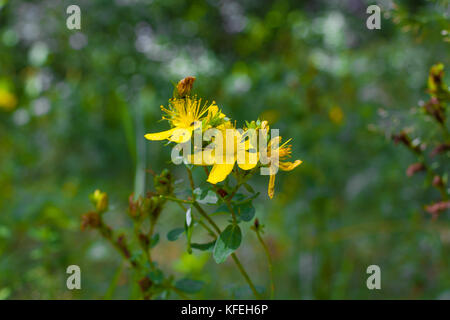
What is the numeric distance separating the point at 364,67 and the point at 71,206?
7.11ft

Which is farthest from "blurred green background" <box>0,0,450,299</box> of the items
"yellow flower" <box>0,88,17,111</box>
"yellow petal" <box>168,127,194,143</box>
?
"yellow petal" <box>168,127,194,143</box>

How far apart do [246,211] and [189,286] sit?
0.22m

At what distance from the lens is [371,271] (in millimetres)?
1551

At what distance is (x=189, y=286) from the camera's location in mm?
779

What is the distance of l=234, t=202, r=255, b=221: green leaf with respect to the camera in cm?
66

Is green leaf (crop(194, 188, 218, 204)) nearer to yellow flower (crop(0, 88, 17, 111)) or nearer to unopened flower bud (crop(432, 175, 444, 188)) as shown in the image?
unopened flower bud (crop(432, 175, 444, 188))

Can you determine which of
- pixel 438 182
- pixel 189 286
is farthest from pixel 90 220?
pixel 438 182

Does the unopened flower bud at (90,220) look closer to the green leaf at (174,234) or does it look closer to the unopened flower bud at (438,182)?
the green leaf at (174,234)

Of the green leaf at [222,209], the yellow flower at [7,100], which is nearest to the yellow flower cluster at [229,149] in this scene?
the green leaf at [222,209]

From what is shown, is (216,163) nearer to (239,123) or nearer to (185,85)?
(185,85)

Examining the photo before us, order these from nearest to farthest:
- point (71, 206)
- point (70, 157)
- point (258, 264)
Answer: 1. point (258, 264)
2. point (71, 206)
3. point (70, 157)

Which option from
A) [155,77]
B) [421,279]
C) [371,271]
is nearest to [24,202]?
[155,77]

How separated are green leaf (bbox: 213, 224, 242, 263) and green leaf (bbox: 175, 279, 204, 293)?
0.60ft
